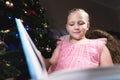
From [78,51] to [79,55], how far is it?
0.07ft

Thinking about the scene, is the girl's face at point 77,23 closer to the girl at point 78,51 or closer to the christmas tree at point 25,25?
the girl at point 78,51

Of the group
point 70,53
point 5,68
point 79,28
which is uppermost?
point 79,28

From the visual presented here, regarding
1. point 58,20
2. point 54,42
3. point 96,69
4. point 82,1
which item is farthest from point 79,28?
point 82,1

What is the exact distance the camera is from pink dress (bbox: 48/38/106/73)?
1.36 meters

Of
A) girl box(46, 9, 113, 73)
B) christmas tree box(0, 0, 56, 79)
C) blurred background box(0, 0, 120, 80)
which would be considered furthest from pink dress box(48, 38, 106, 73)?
christmas tree box(0, 0, 56, 79)

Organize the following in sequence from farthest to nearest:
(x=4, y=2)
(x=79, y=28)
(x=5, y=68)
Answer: (x=4, y=2), (x=5, y=68), (x=79, y=28)

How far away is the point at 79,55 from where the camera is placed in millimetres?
1397

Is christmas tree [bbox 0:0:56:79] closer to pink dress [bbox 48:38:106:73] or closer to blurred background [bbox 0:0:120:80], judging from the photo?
blurred background [bbox 0:0:120:80]

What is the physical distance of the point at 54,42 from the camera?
8.86 ft

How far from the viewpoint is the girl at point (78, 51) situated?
1.34 metres

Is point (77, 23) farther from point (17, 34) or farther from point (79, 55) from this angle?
point (17, 34)

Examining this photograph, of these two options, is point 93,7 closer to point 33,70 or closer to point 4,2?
point 4,2

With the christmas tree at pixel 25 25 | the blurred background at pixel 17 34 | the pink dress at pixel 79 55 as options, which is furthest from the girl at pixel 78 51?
the christmas tree at pixel 25 25

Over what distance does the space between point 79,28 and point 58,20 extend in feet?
9.66
